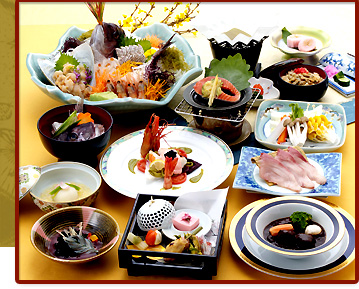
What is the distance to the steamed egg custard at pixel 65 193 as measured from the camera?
2.15 m

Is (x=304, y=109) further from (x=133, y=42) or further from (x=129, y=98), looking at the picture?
(x=133, y=42)

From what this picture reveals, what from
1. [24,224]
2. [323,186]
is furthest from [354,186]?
[24,224]

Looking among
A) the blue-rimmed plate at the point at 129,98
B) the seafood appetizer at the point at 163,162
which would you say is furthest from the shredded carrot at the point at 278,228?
the blue-rimmed plate at the point at 129,98

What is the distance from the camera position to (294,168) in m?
2.23

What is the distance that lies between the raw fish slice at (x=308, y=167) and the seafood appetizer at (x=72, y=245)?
88 cm

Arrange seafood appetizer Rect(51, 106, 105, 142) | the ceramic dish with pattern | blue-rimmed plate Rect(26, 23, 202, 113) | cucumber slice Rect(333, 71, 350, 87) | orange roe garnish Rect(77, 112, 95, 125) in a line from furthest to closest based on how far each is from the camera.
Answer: the ceramic dish with pattern
cucumber slice Rect(333, 71, 350, 87)
blue-rimmed plate Rect(26, 23, 202, 113)
orange roe garnish Rect(77, 112, 95, 125)
seafood appetizer Rect(51, 106, 105, 142)

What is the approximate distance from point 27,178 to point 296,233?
3.59 feet

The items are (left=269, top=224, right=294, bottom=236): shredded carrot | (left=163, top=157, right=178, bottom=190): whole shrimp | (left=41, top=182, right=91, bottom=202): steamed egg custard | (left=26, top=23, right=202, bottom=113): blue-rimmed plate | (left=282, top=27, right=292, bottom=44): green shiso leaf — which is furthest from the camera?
(left=282, top=27, right=292, bottom=44): green shiso leaf

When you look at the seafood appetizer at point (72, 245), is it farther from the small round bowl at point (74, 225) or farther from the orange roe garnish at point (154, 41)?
the orange roe garnish at point (154, 41)

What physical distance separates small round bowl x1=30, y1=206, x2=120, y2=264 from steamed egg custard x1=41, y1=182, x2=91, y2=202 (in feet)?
0.36

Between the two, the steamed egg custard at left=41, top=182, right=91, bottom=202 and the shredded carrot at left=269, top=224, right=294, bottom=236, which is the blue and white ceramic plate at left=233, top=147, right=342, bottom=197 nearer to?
the shredded carrot at left=269, top=224, right=294, bottom=236

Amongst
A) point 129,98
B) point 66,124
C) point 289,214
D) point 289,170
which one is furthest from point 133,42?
point 289,214

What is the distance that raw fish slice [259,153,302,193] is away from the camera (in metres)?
2.18

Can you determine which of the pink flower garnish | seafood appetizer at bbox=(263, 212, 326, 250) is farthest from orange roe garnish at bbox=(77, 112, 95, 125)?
seafood appetizer at bbox=(263, 212, 326, 250)
